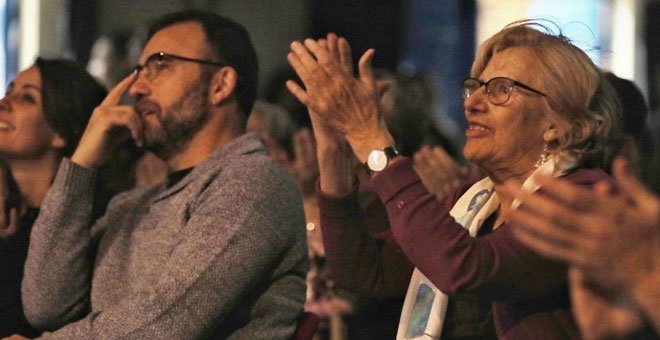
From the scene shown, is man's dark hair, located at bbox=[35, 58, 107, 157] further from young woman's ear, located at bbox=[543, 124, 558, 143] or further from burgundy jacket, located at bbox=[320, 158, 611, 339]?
young woman's ear, located at bbox=[543, 124, 558, 143]

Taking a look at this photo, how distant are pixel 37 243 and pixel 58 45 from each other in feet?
9.90

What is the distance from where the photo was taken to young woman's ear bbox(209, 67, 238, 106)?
3.46 metres

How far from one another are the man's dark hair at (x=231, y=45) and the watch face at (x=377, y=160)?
2.94ft

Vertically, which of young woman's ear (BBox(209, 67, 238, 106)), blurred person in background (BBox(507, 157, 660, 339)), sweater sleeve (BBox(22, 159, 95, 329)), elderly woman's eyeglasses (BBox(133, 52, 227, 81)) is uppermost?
blurred person in background (BBox(507, 157, 660, 339))

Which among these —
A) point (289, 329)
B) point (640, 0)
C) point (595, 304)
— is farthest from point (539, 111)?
point (640, 0)

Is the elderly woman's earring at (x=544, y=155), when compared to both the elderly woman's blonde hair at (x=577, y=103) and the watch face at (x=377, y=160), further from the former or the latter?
the watch face at (x=377, y=160)

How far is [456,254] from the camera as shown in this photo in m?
2.52

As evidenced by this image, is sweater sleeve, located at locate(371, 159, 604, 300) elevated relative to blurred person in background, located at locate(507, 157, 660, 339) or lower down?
lower down

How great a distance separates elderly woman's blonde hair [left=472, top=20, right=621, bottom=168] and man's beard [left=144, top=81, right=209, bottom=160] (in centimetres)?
97

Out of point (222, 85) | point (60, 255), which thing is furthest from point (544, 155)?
point (60, 255)

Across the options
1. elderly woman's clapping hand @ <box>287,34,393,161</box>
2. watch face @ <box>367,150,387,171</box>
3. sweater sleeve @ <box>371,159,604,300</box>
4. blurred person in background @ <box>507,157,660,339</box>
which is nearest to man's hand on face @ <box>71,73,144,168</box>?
elderly woman's clapping hand @ <box>287,34,393,161</box>

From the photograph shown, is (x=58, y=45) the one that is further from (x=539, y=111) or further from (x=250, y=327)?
(x=539, y=111)

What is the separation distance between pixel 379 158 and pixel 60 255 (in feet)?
3.50

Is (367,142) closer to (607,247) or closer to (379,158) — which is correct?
(379,158)
